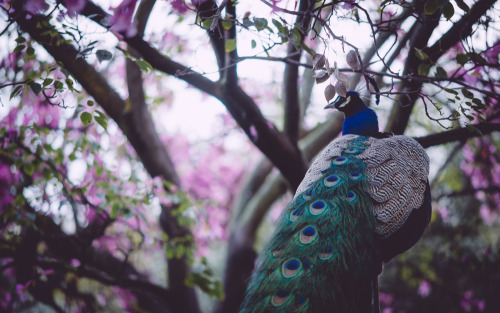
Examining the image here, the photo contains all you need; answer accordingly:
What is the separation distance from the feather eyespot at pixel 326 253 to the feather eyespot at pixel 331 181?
416 mm

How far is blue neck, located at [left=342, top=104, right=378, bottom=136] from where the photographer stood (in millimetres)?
2762

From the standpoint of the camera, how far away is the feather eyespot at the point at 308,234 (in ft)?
5.76

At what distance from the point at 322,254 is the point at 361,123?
1.36 meters

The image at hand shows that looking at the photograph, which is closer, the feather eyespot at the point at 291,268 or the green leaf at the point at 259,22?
the feather eyespot at the point at 291,268

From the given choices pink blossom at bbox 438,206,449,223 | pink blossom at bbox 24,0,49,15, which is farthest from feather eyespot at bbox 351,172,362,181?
pink blossom at bbox 438,206,449,223

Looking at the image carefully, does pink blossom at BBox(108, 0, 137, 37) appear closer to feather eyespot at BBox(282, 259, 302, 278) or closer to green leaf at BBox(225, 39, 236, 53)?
green leaf at BBox(225, 39, 236, 53)

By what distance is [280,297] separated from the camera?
1559mm

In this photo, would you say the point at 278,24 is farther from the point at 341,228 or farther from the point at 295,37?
the point at 341,228

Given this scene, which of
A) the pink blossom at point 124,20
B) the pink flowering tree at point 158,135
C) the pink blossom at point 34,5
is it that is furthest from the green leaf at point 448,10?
the pink blossom at point 34,5

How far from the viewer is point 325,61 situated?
177 centimetres

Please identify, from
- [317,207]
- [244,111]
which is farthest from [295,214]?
[244,111]

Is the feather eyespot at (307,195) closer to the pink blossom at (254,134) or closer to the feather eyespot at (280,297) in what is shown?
the feather eyespot at (280,297)

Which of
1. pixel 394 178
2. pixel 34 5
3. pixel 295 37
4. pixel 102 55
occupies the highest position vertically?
pixel 34 5

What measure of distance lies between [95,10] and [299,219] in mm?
1633
